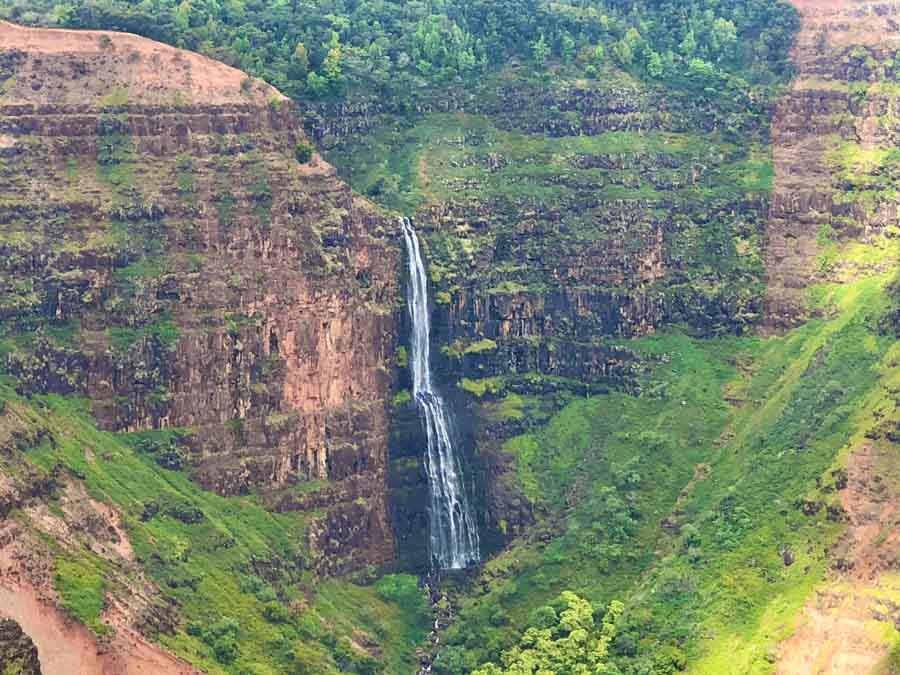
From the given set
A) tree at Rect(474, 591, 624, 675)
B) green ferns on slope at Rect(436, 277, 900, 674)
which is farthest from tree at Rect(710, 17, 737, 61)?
tree at Rect(474, 591, 624, 675)

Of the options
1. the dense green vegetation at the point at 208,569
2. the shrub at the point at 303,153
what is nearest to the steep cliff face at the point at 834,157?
the shrub at the point at 303,153

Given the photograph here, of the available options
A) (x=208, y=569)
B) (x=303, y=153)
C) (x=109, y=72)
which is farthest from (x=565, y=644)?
(x=109, y=72)

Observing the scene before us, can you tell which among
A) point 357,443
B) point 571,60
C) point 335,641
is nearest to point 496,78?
point 571,60

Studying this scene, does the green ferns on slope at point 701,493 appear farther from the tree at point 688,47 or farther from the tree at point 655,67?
the tree at point 688,47

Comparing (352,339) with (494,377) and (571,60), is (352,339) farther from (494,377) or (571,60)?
(571,60)

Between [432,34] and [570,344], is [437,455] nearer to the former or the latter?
[570,344]

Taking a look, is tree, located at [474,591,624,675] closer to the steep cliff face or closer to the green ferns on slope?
the green ferns on slope
